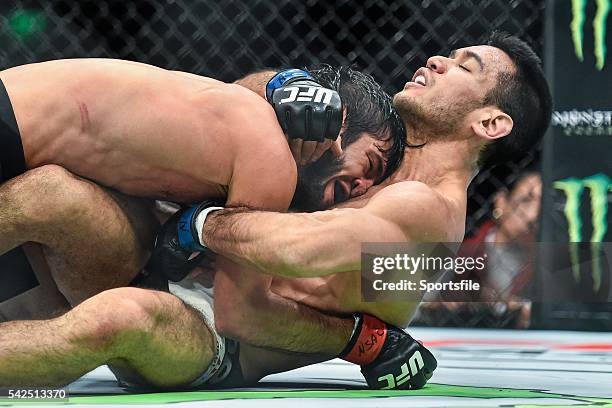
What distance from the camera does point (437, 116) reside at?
2.06 m

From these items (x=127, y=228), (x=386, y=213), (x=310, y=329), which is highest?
(x=386, y=213)

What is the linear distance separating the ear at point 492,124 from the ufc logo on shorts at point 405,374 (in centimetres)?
53

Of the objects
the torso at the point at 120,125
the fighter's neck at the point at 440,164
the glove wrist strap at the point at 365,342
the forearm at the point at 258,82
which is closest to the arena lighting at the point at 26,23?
the forearm at the point at 258,82

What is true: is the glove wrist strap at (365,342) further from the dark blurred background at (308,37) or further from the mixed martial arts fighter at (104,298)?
the dark blurred background at (308,37)

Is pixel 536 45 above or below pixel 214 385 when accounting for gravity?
above

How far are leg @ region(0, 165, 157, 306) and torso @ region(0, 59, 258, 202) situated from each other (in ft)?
0.19

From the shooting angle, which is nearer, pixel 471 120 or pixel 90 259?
pixel 90 259

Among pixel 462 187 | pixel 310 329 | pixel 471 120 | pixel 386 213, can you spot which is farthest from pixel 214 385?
pixel 471 120

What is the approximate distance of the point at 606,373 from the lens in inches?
84.0

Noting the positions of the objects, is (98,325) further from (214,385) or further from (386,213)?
(386,213)

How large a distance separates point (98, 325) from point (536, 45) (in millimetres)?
2041

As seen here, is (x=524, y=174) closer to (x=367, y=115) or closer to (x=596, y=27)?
(x=596, y=27)

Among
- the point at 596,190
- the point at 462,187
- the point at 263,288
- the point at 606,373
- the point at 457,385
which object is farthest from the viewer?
the point at 596,190

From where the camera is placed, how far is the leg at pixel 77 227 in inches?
65.4
